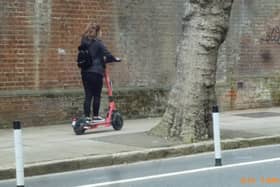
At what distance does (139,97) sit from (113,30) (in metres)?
1.71

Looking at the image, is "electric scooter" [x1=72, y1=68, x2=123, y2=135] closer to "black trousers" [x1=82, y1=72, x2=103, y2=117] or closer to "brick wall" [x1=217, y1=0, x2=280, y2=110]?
"black trousers" [x1=82, y1=72, x2=103, y2=117]

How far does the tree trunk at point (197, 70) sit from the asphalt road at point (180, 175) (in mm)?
1168

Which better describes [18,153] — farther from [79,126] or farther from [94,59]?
[94,59]

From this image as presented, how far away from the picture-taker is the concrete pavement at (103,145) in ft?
31.8

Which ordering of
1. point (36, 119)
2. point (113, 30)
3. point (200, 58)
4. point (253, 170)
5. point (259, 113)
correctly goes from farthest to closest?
point (259, 113) < point (113, 30) < point (36, 119) < point (200, 58) < point (253, 170)

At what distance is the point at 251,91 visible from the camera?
17.8 meters

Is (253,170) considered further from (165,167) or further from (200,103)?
(200,103)

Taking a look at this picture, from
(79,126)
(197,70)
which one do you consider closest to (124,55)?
→ (79,126)

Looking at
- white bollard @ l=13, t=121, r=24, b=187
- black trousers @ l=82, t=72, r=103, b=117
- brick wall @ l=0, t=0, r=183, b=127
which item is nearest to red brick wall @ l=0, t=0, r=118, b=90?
brick wall @ l=0, t=0, r=183, b=127

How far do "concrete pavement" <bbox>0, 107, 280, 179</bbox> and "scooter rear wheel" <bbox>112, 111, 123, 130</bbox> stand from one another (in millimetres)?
154

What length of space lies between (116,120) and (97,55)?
139 cm

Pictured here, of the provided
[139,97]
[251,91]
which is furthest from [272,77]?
[139,97]

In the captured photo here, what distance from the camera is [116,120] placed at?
13.0 meters

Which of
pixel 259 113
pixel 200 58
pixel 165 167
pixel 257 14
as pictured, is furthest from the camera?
pixel 257 14
